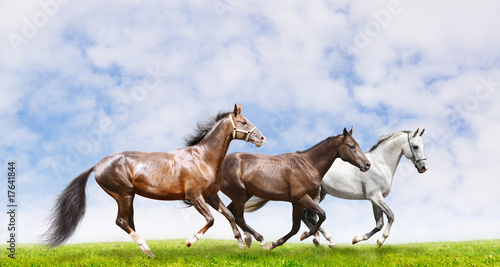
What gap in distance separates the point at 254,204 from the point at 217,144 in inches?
138

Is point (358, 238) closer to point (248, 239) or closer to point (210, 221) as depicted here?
point (248, 239)

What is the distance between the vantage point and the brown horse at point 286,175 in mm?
11031

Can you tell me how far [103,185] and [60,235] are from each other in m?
1.59

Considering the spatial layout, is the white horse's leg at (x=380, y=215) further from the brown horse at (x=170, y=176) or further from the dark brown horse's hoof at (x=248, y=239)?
the brown horse at (x=170, y=176)

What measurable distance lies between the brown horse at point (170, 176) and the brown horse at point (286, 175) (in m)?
0.99

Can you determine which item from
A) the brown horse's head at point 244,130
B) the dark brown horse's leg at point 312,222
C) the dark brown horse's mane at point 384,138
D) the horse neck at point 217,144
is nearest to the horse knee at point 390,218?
the dark brown horse's leg at point 312,222

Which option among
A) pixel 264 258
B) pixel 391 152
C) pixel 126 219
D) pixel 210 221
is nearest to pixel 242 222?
pixel 264 258

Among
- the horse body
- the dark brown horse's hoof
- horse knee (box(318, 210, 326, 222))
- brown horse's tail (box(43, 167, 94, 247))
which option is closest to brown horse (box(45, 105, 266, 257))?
brown horse's tail (box(43, 167, 94, 247))

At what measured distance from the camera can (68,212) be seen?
1051 cm

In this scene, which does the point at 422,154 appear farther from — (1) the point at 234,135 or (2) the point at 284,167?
(1) the point at 234,135

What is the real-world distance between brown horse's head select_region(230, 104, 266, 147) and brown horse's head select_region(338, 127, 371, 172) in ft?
7.40

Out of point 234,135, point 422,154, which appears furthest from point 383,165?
point 234,135

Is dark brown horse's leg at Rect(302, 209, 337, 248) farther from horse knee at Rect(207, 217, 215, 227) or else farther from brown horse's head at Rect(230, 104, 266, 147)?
horse knee at Rect(207, 217, 215, 227)

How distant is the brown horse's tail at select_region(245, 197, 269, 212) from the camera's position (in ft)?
43.0
